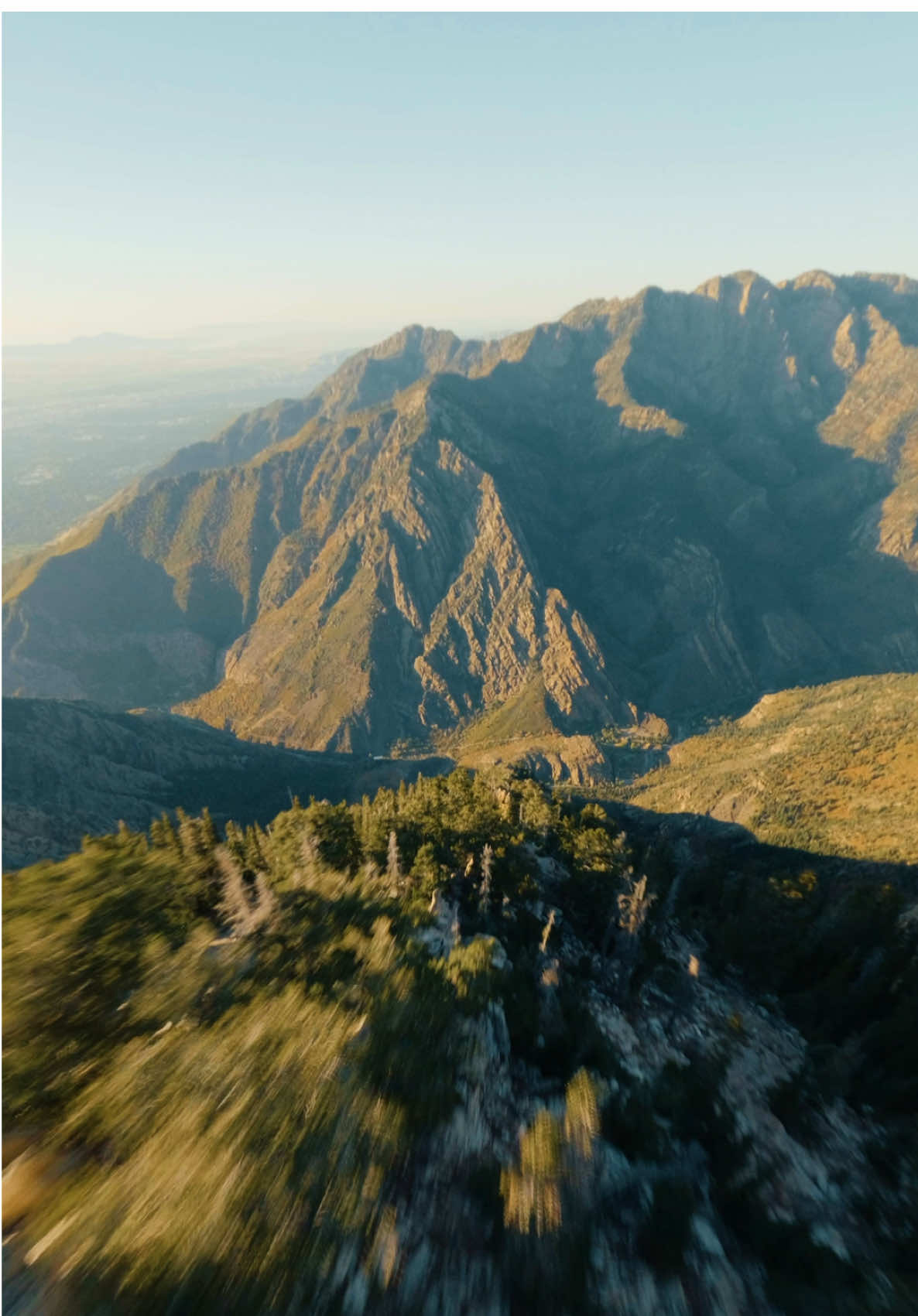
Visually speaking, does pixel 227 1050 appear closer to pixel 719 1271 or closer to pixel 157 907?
pixel 157 907

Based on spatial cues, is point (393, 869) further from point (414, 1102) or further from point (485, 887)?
point (414, 1102)

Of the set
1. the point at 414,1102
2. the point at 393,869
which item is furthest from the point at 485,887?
the point at 414,1102

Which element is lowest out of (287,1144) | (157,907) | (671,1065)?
(671,1065)

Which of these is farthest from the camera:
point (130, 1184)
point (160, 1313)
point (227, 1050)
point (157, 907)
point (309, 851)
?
point (309, 851)

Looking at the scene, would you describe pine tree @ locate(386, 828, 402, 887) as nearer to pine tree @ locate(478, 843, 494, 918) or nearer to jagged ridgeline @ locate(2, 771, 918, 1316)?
jagged ridgeline @ locate(2, 771, 918, 1316)

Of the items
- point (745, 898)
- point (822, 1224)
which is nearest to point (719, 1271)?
point (822, 1224)

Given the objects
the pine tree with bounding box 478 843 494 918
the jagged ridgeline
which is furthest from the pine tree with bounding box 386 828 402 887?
the pine tree with bounding box 478 843 494 918

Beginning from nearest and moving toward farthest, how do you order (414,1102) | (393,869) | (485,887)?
(414,1102) < (393,869) < (485,887)

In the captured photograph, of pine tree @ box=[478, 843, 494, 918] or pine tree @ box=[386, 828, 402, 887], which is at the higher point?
pine tree @ box=[386, 828, 402, 887]
